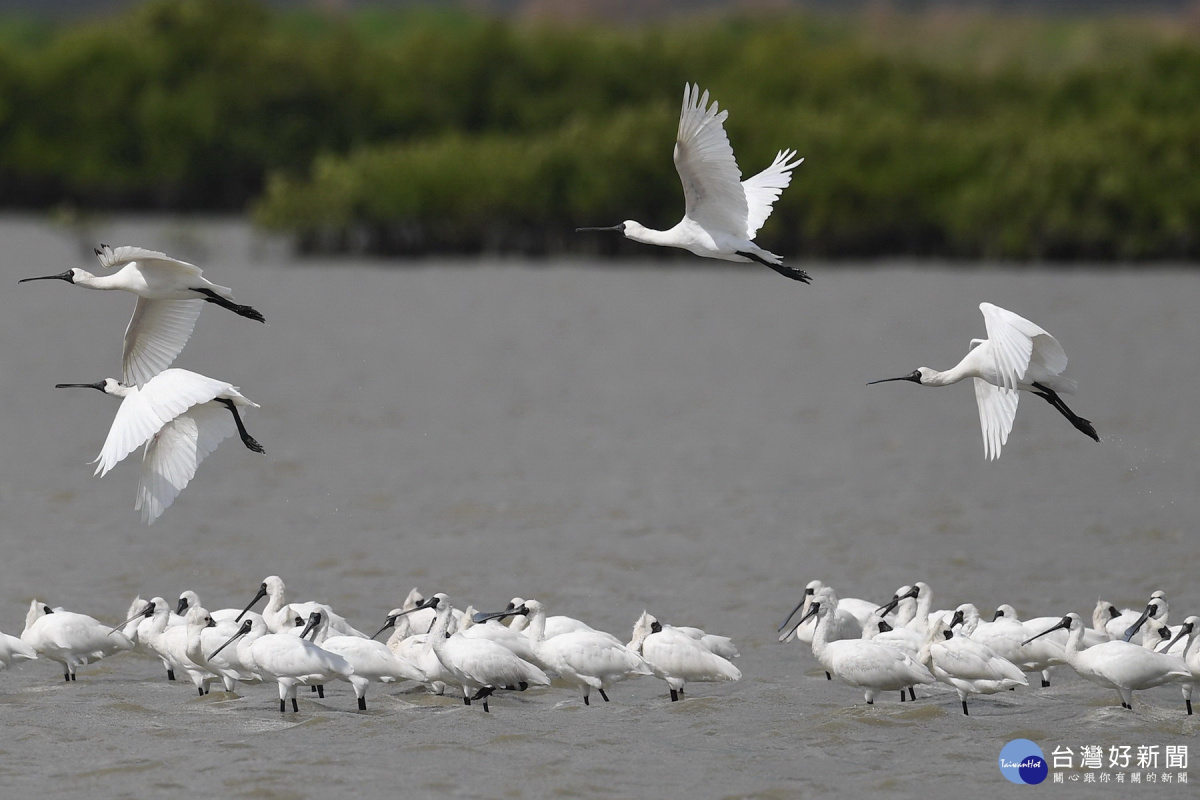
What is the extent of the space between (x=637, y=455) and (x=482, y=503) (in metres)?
4.60

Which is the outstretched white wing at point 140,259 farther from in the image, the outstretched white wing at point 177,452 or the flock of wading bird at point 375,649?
the flock of wading bird at point 375,649

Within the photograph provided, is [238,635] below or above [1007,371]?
below

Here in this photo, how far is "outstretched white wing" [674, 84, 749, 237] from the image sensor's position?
13.0m

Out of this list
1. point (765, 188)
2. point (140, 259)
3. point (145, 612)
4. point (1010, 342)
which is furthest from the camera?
point (765, 188)

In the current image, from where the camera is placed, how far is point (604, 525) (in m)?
20.9

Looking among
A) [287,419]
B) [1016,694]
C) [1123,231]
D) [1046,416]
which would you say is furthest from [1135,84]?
[1016,694]

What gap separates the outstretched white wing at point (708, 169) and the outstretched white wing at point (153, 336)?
11.4ft

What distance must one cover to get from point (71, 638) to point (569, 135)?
5053 centimetres

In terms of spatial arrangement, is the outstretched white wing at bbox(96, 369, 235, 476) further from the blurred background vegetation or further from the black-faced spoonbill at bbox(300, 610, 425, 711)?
the blurred background vegetation

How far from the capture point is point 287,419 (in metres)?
30.2

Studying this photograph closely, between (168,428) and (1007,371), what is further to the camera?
(168,428)

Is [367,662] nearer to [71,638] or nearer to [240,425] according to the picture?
[240,425]

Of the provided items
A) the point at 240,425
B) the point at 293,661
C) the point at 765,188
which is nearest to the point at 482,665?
the point at 293,661

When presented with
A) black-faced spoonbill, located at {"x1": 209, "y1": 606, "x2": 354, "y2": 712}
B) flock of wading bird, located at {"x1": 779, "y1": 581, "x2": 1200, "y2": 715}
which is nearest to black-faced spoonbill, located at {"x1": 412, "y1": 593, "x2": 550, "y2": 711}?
black-faced spoonbill, located at {"x1": 209, "y1": 606, "x2": 354, "y2": 712}
